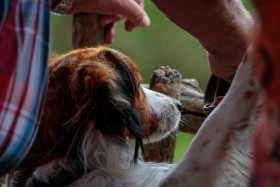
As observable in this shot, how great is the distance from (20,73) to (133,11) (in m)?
1.78

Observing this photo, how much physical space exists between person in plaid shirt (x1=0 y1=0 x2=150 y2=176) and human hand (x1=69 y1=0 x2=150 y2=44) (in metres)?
1.55

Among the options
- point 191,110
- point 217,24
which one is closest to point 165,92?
point 191,110

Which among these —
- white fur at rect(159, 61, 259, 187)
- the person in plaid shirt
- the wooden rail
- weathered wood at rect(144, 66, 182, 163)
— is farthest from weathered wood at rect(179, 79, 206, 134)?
the person in plaid shirt

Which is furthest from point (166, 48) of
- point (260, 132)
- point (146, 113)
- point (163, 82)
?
point (260, 132)

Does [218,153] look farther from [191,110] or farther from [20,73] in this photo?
[191,110]

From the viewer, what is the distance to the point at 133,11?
8.23ft

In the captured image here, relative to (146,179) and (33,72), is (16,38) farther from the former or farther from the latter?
(146,179)

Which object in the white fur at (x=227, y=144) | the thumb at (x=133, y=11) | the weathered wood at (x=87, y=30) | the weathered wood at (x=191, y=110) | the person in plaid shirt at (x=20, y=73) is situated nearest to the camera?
the person in plaid shirt at (x=20, y=73)

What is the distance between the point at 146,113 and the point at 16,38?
33.7 inches

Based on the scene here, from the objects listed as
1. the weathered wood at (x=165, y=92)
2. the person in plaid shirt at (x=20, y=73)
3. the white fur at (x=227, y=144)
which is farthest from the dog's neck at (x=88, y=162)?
the weathered wood at (x=165, y=92)

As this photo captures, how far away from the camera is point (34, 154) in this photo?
1371 millimetres

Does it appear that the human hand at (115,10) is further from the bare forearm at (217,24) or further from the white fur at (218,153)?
the white fur at (218,153)

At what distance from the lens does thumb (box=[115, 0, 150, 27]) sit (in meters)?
2.44

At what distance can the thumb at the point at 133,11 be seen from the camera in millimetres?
2439
